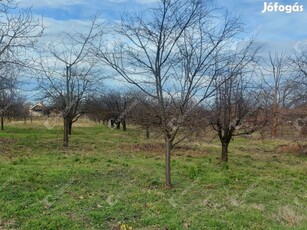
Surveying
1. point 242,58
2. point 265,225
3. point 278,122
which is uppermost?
point 242,58

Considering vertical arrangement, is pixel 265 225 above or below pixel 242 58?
below

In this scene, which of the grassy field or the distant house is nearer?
the grassy field

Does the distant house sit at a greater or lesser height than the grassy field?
greater

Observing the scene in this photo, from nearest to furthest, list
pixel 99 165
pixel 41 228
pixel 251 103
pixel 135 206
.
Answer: pixel 41 228 → pixel 135 206 → pixel 99 165 → pixel 251 103

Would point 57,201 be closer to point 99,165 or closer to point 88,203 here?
point 88,203

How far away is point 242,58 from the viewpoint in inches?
318

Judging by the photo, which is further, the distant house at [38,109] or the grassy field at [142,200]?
the distant house at [38,109]

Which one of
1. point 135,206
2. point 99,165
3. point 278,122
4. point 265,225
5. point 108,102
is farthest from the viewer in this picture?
point 108,102

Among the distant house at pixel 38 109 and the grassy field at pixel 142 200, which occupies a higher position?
the distant house at pixel 38 109

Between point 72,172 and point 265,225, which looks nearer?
point 265,225

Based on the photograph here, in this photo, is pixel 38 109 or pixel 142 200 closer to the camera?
pixel 142 200

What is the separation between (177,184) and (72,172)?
9.06 ft

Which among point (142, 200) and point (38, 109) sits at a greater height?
point (38, 109)

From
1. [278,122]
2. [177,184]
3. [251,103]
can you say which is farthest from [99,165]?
[278,122]
